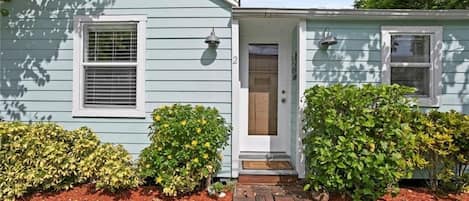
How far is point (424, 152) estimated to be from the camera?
4383mm

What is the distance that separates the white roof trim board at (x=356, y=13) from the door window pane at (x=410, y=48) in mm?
293

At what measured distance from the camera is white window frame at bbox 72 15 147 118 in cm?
482

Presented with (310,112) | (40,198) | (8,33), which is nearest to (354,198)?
(310,112)

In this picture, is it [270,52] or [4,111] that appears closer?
[4,111]

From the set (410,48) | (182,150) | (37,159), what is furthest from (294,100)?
(37,159)

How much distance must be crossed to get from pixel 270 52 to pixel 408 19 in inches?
81.3

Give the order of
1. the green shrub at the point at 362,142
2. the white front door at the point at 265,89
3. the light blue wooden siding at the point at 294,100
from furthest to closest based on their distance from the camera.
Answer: the white front door at the point at 265,89
the light blue wooden siding at the point at 294,100
the green shrub at the point at 362,142

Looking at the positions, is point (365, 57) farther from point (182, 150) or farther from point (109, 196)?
point (109, 196)

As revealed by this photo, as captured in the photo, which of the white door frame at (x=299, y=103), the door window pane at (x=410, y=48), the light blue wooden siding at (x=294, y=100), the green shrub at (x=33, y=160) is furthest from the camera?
the light blue wooden siding at (x=294, y=100)

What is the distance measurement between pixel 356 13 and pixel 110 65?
3.57m

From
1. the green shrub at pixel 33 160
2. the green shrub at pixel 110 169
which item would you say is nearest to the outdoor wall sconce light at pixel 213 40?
the green shrub at pixel 110 169

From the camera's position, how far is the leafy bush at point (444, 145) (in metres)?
4.21

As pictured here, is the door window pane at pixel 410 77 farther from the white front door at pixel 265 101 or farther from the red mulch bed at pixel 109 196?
the red mulch bed at pixel 109 196

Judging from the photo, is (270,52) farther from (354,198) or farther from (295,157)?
(354,198)
